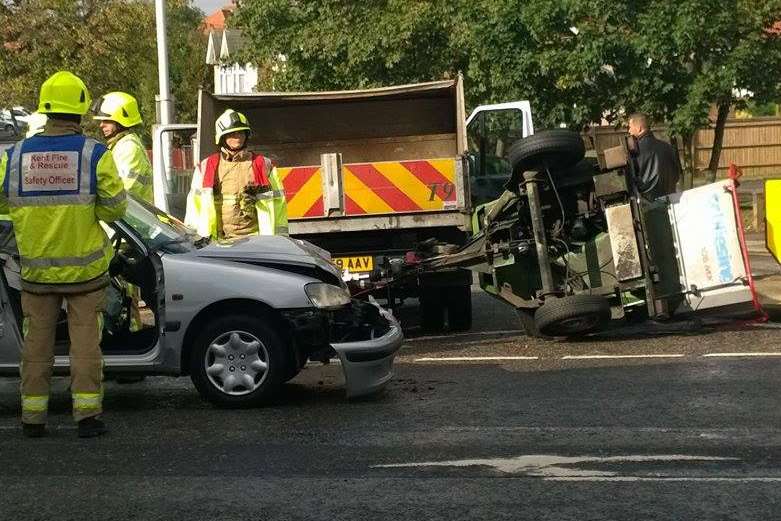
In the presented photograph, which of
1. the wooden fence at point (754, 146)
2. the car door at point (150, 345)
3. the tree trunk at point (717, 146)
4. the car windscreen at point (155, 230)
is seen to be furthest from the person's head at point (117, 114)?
the wooden fence at point (754, 146)

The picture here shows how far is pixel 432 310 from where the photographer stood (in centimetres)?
1159

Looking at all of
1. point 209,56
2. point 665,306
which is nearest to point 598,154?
point 665,306

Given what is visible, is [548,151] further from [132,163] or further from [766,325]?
[132,163]

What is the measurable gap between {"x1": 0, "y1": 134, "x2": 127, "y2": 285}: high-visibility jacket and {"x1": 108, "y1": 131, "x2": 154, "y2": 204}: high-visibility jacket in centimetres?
259

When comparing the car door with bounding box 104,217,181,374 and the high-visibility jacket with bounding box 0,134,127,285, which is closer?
the high-visibility jacket with bounding box 0,134,127,285

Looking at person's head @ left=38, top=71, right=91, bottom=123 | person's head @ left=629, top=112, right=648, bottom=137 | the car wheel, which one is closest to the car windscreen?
the car wheel

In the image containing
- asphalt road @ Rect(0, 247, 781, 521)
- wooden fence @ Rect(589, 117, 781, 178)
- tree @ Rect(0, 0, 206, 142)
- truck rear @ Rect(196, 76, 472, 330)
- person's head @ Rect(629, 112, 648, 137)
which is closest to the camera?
asphalt road @ Rect(0, 247, 781, 521)

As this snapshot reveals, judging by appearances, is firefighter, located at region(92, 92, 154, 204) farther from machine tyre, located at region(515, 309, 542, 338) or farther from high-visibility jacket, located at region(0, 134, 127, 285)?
machine tyre, located at region(515, 309, 542, 338)

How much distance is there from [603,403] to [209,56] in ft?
196

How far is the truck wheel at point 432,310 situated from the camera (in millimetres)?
11469

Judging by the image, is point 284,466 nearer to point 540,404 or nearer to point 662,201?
point 540,404

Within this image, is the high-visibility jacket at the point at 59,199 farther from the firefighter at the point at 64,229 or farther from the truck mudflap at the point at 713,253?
the truck mudflap at the point at 713,253

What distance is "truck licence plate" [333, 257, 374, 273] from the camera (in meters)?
11.3

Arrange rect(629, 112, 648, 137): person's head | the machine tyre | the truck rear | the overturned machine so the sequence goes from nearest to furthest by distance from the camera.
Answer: the overturned machine < the machine tyre < the truck rear < rect(629, 112, 648, 137): person's head
